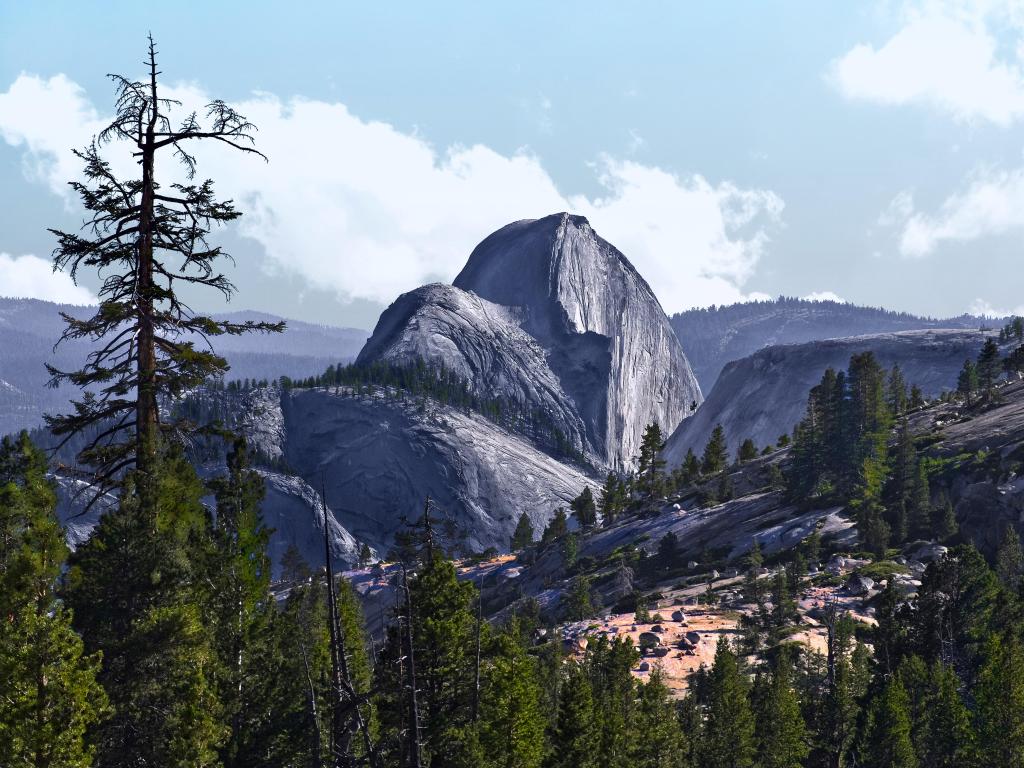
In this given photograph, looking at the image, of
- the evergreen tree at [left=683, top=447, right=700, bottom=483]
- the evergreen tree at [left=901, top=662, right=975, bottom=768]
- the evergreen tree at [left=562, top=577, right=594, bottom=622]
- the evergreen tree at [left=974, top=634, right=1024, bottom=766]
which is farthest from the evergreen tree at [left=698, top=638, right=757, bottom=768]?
the evergreen tree at [left=683, top=447, right=700, bottom=483]

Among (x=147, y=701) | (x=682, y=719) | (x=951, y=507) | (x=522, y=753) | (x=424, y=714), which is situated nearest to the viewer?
(x=147, y=701)

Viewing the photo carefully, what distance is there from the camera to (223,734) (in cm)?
2852

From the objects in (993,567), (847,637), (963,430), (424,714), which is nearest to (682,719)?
(847,637)

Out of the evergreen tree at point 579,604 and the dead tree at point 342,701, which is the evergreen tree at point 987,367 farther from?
the dead tree at point 342,701

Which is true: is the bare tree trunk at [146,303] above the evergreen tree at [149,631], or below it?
above

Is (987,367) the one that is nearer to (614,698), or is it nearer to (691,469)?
(691,469)

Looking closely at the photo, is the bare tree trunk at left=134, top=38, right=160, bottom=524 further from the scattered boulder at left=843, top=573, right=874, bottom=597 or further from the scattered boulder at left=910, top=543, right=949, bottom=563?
the scattered boulder at left=910, top=543, right=949, bottom=563

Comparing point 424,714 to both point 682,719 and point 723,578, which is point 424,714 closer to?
point 682,719

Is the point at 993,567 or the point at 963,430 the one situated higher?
the point at 963,430

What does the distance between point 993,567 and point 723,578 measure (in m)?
32.0

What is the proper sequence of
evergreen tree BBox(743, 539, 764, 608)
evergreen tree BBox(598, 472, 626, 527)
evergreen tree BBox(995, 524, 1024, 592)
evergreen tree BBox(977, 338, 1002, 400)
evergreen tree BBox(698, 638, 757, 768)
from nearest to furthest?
evergreen tree BBox(698, 638, 757, 768) → evergreen tree BBox(995, 524, 1024, 592) → evergreen tree BBox(743, 539, 764, 608) → evergreen tree BBox(977, 338, 1002, 400) → evergreen tree BBox(598, 472, 626, 527)

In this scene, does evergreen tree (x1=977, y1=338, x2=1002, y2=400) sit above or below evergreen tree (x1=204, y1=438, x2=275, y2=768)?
above

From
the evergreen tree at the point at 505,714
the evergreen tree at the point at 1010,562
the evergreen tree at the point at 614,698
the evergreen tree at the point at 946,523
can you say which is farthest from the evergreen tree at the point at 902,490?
the evergreen tree at the point at 505,714

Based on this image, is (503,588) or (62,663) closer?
(62,663)
